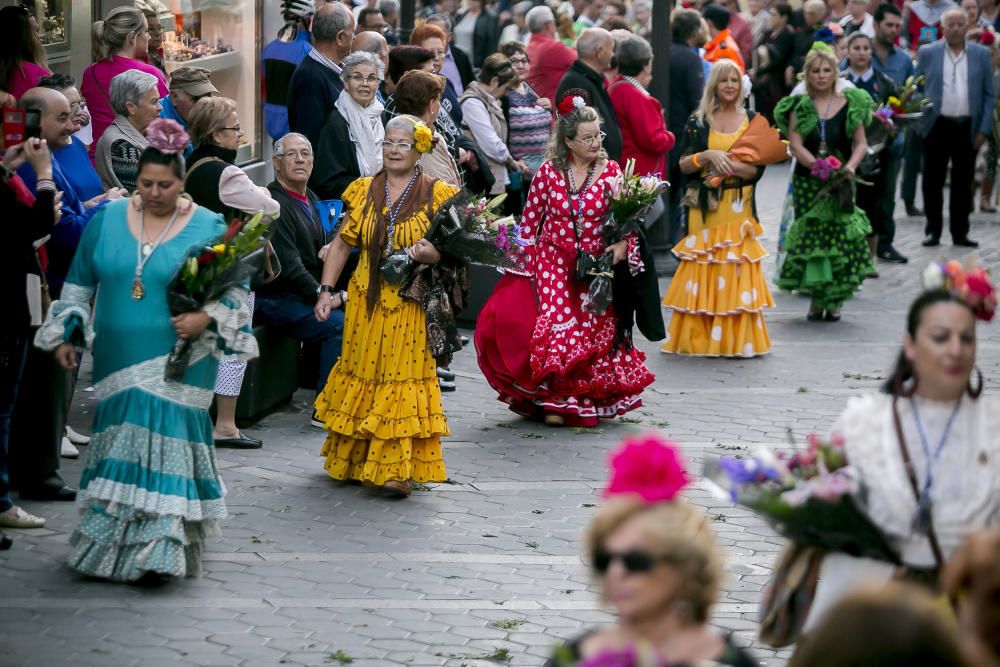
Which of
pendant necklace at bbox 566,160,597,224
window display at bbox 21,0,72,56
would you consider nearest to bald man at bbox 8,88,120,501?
pendant necklace at bbox 566,160,597,224

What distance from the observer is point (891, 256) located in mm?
16000

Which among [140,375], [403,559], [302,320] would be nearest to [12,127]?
[140,375]

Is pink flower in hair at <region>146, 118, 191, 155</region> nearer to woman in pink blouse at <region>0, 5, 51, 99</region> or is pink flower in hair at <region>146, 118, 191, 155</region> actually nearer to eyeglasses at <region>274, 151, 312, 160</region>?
woman in pink blouse at <region>0, 5, 51, 99</region>

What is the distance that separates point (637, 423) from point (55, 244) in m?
3.74

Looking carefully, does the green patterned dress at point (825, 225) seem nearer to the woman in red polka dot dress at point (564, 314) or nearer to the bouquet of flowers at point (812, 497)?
the woman in red polka dot dress at point (564, 314)

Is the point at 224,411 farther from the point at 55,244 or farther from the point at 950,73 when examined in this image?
the point at 950,73

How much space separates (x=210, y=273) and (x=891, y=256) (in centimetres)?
1044

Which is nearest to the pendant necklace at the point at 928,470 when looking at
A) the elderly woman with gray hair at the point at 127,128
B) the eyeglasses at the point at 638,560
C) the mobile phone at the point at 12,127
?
the eyeglasses at the point at 638,560

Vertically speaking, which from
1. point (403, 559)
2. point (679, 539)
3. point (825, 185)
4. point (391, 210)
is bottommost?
point (403, 559)

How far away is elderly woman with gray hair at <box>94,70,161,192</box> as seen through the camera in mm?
9211

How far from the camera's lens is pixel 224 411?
9.41 meters

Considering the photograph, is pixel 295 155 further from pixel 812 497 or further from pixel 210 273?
pixel 812 497

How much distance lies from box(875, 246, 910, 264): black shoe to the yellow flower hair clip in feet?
28.1

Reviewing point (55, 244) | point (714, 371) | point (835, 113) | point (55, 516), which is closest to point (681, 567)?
point (55, 516)
